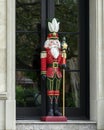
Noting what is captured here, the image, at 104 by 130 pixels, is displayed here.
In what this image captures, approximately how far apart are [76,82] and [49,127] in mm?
1318

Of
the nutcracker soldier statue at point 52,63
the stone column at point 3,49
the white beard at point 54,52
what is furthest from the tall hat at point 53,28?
the stone column at point 3,49

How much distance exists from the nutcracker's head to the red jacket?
137 mm

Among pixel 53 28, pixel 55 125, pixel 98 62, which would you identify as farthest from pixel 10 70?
pixel 98 62

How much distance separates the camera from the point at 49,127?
1365cm

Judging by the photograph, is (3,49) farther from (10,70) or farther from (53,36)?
(53,36)

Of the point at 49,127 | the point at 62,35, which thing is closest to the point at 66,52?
the point at 62,35

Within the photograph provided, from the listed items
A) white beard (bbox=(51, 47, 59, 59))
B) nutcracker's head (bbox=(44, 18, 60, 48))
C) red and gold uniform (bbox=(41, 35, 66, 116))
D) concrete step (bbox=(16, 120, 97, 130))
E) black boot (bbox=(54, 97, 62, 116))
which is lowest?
concrete step (bbox=(16, 120, 97, 130))

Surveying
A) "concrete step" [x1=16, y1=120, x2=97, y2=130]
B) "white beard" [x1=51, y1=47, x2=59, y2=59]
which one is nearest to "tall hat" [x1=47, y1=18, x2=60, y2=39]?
"white beard" [x1=51, y1=47, x2=59, y2=59]

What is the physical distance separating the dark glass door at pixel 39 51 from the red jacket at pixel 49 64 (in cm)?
45

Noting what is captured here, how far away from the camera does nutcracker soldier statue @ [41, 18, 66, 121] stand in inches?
545

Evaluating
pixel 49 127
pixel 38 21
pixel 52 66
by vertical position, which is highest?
pixel 38 21

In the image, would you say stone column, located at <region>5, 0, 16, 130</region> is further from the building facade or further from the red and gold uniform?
the red and gold uniform

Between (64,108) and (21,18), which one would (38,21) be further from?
(64,108)

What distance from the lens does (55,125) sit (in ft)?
44.8
